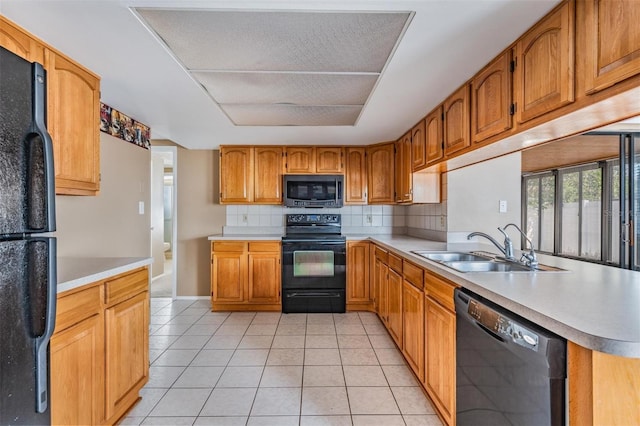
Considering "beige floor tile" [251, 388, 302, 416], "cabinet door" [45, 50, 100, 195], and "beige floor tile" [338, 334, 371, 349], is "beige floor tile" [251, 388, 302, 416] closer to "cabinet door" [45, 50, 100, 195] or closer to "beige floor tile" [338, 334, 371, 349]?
"beige floor tile" [338, 334, 371, 349]

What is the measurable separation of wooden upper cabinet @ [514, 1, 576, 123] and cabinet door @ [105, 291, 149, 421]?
7.66 feet

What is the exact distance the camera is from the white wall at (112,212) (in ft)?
6.71

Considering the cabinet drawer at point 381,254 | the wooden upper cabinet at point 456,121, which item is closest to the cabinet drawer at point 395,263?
the cabinet drawer at point 381,254

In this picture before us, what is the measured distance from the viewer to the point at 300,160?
3.83 m

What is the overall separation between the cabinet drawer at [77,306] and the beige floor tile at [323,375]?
137 cm

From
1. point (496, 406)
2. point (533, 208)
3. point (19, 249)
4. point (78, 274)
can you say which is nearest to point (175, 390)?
point (78, 274)

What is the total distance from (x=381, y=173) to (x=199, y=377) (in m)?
2.91

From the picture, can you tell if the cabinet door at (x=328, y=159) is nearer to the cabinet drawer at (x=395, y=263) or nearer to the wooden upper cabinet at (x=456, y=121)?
the cabinet drawer at (x=395, y=263)

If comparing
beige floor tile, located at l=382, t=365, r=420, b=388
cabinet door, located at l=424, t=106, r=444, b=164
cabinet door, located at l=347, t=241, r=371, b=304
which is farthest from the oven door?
cabinet door, located at l=424, t=106, r=444, b=164

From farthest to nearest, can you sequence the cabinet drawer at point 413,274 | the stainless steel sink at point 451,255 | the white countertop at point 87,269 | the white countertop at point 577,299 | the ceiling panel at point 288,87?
the stainless steel sink at point 451,255 < the cabinet drawer at point 413,274 < the ceiling panel at point 288,87 < the white countertop at point 87,269 < the white countertop at point 577,299

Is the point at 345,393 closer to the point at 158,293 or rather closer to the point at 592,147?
the point at 158,293

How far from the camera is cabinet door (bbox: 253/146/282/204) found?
151 inches

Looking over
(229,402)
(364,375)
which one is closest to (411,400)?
(364,375)

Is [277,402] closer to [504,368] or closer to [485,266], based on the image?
[504,368]
